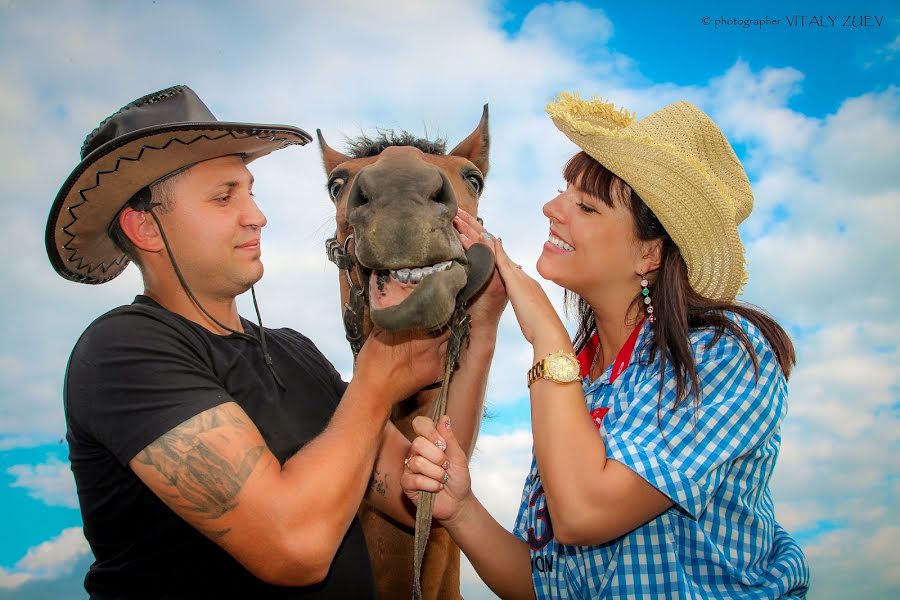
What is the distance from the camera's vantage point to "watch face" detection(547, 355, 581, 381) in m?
2.51

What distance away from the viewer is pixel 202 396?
7.02ft

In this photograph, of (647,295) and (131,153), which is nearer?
(131,153)

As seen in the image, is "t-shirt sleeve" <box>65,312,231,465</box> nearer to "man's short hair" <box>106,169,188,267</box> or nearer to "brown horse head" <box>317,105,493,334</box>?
"man's short hair" <box>106,169,188,267</box>

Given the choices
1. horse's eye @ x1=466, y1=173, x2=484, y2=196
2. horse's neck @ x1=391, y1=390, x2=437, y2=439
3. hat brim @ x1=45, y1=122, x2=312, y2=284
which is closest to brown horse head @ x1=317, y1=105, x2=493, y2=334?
hat brim @ x1=45, y1=122, x2=312, y2=284

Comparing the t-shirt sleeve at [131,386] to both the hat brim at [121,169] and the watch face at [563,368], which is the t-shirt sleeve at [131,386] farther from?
the watch face at [563,368]

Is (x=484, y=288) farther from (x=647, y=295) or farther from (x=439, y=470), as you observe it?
(x=439, y=470)

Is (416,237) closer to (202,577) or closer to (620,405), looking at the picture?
(620,405)

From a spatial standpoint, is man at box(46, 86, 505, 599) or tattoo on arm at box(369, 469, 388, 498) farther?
tattoo on arm at box(369, 469, 388, 498)

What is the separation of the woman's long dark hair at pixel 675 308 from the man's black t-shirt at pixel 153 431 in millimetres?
1414

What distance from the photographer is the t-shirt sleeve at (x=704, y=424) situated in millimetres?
2301

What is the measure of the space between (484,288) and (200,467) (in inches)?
56.3

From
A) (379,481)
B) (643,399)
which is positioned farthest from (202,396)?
(643,399)

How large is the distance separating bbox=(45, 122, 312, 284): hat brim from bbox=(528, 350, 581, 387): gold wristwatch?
1.45 m

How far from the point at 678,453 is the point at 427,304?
101 cm
